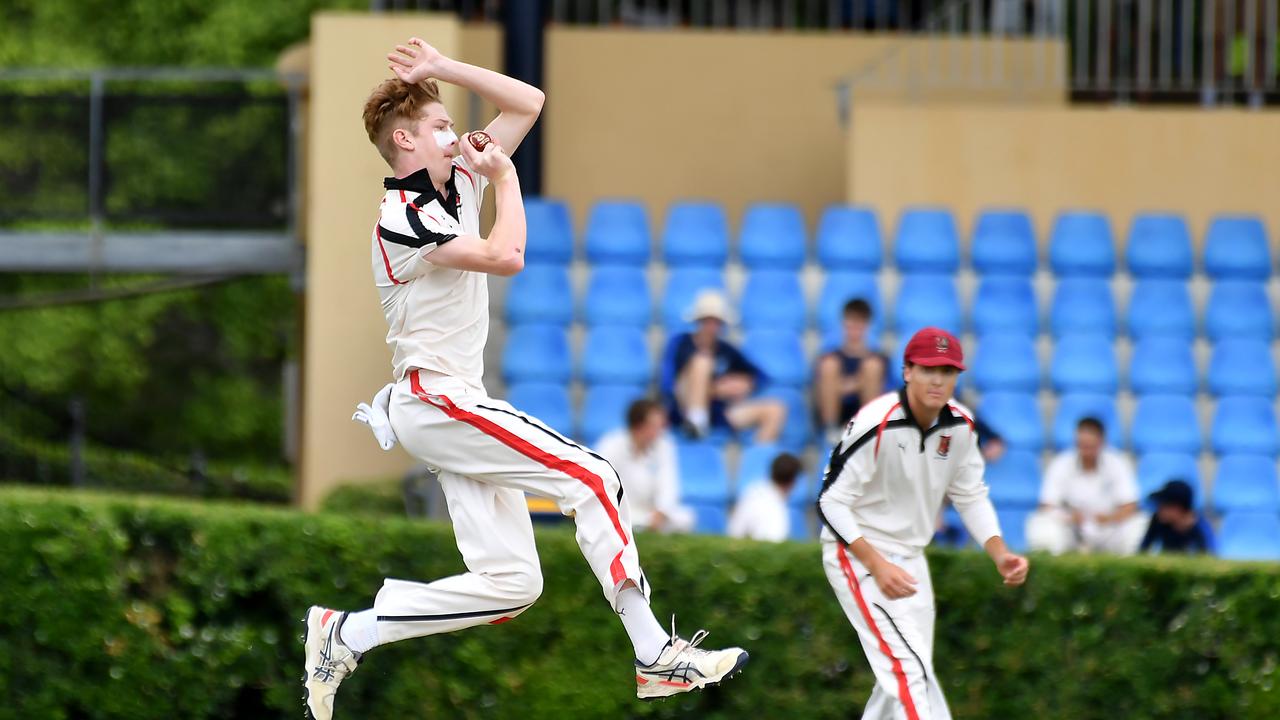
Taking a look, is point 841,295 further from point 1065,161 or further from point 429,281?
point 429,281

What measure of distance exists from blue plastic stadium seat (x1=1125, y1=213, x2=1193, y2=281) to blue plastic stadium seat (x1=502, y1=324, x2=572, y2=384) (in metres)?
4.41

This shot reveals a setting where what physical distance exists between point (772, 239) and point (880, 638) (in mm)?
6904

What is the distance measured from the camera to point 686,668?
6.22m

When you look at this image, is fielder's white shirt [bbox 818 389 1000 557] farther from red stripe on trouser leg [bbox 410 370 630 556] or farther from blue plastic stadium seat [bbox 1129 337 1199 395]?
blue plastic stadium seat [bbox 1129 337 1199 395]

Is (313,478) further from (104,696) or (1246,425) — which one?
(1246,425)

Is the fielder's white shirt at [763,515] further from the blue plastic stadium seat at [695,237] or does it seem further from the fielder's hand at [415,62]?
the fielder's hand at [415,62]

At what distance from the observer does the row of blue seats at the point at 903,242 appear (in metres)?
13.6

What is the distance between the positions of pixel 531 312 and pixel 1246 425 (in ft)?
16.5

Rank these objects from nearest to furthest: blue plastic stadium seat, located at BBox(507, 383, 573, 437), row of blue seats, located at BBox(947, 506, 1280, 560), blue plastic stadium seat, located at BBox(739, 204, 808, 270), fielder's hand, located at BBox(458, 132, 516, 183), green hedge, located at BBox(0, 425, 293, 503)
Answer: fielder's hand, located at BBox(458, 132, 516, 183), row of blue seats, located at BBox(947, 506, 1280, 560), blue plastic stadium seat, located at BBox(507, 383, 573, 437), blue plastic stadium seat, located at BBox(739, 204, 808, 270), green hedge, located at BBox(0, 425, 293, 503)

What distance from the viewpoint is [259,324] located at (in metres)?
25.8

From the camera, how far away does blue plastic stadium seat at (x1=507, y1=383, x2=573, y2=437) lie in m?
12.2

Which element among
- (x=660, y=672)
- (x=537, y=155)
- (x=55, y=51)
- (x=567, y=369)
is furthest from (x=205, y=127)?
(x=55, y=51)

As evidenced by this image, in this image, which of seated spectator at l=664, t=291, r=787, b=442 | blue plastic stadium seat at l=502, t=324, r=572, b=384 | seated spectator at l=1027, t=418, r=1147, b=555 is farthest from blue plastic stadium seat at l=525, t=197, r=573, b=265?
seated spectator at l=1027, t=418, r=1147, b=555

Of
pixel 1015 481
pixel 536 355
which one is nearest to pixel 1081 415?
pixel 1015 481
